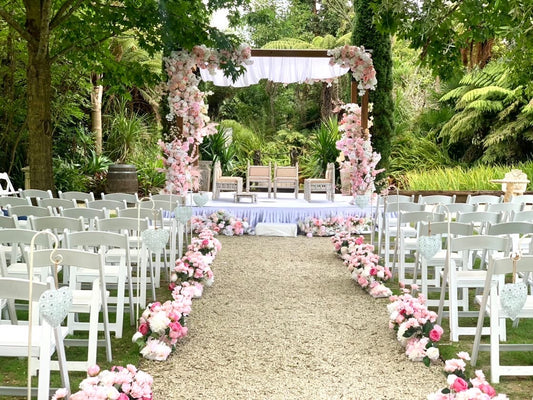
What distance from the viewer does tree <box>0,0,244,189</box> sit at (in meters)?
9.62

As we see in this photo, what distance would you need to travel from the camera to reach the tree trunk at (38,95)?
9.60 metres

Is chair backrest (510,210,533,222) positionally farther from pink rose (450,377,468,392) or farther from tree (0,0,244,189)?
tree (0,0,244,189)

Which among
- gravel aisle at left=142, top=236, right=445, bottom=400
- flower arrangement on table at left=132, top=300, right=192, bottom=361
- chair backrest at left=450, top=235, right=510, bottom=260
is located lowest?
gravel aisle at left=142, top=236, right=445, bottom=400

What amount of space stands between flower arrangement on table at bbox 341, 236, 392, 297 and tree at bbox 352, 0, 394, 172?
6697 millimetres

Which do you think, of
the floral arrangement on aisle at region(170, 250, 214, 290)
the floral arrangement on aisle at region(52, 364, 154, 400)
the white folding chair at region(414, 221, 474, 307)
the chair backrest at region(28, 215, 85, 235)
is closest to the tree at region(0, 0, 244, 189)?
the floral arrangement on aisle at region(170, 250, 214, 290)

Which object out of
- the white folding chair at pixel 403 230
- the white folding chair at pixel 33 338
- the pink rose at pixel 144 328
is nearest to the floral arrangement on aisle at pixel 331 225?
the white folding chair at pixel 403 230

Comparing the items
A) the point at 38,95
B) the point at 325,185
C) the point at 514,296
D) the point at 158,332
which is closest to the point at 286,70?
the point at 325,185

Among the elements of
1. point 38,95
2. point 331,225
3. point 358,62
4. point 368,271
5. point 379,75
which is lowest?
point 368,271

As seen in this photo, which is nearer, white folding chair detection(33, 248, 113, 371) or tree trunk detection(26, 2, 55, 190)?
white folding chair detection(33, 248, 113, 371)

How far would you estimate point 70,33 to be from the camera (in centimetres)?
1103

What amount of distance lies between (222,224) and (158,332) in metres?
6.14

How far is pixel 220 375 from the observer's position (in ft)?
13.9

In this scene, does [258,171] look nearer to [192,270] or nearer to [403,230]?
[403,230]

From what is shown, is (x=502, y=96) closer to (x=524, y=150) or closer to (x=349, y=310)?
(x=524, y=150)
